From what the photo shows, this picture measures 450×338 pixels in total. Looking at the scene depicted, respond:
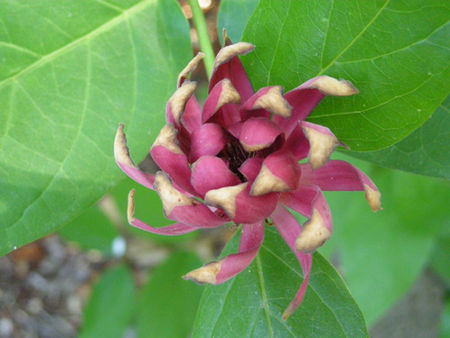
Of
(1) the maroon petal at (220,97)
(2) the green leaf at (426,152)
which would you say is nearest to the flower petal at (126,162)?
(1) the maroon petal at (220,97)

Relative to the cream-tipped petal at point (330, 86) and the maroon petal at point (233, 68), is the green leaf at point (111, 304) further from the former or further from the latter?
the cream-tipped petal at point (330, 86)

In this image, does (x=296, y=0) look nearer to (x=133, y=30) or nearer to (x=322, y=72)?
(x=322, y=72)

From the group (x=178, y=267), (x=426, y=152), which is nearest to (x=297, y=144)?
(x=426, y=152)

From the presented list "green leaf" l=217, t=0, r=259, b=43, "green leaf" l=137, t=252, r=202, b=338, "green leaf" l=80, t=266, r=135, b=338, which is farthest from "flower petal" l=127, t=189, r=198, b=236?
"green leaf" l=80, t=266, r=135, b=338

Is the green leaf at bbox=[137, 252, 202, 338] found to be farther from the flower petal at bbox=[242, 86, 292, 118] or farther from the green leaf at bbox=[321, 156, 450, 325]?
the flower petal at bbox=[242, 86, 292, 118]

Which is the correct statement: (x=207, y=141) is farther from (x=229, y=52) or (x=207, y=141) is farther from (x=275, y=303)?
(x=275, y=303)

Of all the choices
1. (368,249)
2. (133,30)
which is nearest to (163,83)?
(133,30)
